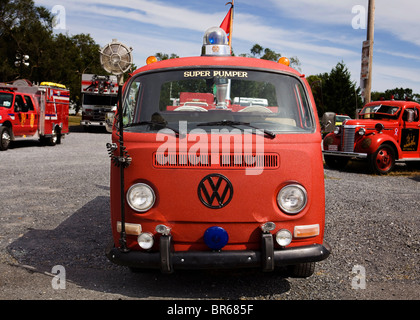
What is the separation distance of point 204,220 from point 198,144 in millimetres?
603

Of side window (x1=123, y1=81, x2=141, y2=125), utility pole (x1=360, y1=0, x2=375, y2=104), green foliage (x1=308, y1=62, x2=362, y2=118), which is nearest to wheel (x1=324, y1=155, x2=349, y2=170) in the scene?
utility pole (x1=360, y1=0, x2=375, y2=104)

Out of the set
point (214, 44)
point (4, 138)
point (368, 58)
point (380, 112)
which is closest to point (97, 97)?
point (4, 138)

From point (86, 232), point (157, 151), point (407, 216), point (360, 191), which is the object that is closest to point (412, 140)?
point (360, 191)

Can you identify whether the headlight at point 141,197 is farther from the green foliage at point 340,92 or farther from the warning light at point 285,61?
the green foliage at point 340,92

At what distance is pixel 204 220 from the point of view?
3.65 m

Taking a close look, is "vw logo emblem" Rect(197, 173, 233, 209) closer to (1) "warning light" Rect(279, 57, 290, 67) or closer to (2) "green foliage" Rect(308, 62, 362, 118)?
(1) "warning light" Rect(279, 57, 290, 67)

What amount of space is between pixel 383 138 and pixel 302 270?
30.9ft

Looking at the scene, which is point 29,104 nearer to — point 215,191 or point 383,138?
point 383,138

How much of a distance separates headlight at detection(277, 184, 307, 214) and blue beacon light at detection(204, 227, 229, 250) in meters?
0.51

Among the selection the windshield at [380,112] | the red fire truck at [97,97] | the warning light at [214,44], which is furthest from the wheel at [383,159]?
the red fire truck at [97,97]

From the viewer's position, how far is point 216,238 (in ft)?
11.8
